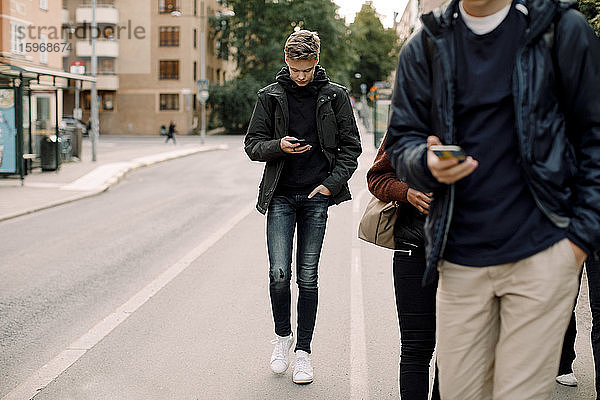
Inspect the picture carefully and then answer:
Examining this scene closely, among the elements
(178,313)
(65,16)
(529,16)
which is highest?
(65,16)

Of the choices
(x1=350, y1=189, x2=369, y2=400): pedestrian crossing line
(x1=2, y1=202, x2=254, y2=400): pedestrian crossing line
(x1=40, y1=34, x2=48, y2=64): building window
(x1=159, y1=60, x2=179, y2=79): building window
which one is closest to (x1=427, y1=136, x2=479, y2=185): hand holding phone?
(x1=350, y1=189, x2=369, y2=400): pedestrian crossing line

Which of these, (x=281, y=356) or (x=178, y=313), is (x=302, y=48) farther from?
(x=178, y=313)

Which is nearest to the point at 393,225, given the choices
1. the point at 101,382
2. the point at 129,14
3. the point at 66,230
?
the point at 101,382

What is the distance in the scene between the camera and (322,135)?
15.3 ft

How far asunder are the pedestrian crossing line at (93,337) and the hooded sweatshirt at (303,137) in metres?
1.82

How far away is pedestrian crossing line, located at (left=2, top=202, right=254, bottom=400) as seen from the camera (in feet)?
15.6

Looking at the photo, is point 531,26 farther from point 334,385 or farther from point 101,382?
point 101,382

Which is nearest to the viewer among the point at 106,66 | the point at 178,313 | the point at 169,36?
the point at 178,313

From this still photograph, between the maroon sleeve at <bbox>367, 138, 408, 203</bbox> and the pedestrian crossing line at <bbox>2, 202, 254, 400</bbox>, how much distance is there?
92.7 inches

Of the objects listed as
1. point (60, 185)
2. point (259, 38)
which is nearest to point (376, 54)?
point (259, 38)

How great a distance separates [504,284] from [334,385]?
2.48 m

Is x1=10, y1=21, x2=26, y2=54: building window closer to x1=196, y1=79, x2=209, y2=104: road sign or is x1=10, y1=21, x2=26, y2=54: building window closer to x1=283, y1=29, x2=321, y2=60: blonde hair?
x1=196, y1=79, x2=209, y2=104: road sign

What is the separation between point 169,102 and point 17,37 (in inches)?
1039

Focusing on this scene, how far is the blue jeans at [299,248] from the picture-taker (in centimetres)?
474
